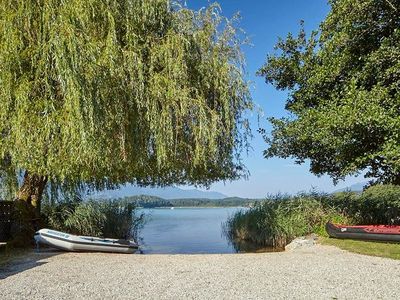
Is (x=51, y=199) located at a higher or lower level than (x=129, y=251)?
higher

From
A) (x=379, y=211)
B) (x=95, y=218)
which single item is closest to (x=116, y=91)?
(x=95, y=218)

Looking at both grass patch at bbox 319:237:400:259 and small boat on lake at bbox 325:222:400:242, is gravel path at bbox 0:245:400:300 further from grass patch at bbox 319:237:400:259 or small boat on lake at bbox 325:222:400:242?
small boat on lake at bbox 325:222:400:242

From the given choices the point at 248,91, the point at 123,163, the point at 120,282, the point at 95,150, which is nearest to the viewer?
the point at 120,282

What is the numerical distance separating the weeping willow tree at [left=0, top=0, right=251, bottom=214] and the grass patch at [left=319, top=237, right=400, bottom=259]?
3607mm

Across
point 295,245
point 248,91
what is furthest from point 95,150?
point 295,245

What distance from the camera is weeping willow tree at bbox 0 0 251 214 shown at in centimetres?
895

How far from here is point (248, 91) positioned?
11586 millimetres

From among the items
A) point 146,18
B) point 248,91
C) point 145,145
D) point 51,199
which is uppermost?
point 146,18

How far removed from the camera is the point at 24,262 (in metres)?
8.63

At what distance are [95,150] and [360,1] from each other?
8707 mm

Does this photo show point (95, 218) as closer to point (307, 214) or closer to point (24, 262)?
point (24, 262)

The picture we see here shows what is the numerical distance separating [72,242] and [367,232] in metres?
7.61

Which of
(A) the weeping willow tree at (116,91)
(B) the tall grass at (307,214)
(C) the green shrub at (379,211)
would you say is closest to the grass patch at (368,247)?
(B) the tall grass at (307,214)

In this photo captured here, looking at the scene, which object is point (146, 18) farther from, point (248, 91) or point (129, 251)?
point (129, 251)
